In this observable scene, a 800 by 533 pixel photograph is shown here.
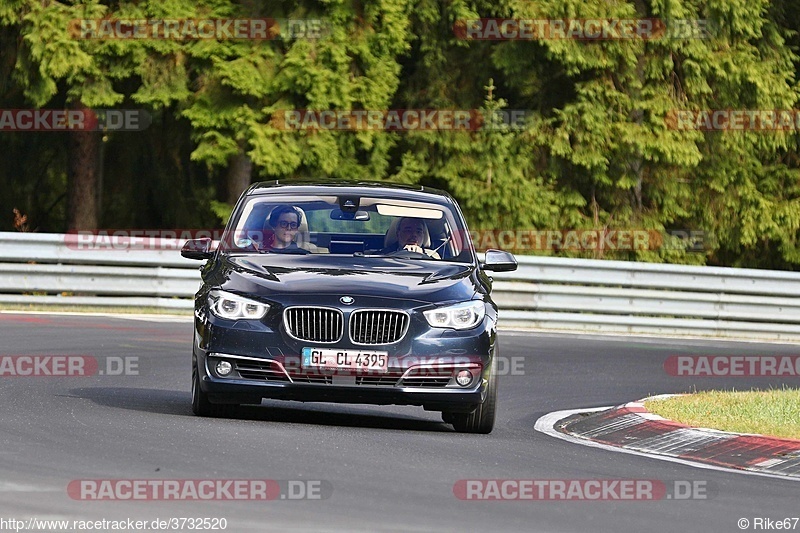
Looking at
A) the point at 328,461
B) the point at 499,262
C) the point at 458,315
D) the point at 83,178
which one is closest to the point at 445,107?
the point at 83,178

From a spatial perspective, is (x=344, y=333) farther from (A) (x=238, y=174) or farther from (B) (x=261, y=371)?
A: (A) (x=238, y=174)

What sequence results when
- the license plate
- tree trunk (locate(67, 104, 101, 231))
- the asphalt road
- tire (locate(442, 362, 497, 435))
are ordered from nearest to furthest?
the asphalt road, the license plate, tire (locate(442, 362, 497, 435)), tree trunk (locate(67, 104, 101, 231))

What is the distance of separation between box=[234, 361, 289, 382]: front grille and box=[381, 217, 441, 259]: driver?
5.12 feet

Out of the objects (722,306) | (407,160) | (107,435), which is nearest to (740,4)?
(407,160)

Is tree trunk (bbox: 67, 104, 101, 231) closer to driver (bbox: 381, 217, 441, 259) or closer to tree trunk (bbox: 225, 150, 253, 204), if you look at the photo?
tree trunk (bbox: 225, 150, 253, 204)

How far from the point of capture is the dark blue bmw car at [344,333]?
36.2ft

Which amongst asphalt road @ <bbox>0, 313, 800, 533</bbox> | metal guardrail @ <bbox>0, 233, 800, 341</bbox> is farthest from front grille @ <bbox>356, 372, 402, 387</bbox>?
metal guardrail @ <bbox>0, 233, 800, 341</bbox>

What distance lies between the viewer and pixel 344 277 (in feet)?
37.6

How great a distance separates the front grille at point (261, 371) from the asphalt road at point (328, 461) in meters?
0.33

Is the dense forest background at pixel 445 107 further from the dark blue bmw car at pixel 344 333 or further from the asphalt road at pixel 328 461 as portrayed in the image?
the dark blue bmw car at pixel 344 333

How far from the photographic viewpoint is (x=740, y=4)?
31.1 metres

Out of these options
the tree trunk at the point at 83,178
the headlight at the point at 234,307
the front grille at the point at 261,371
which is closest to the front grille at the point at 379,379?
the front grille at the point at 261,371

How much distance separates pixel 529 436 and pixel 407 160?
1849 centimetres

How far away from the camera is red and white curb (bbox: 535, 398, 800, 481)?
10.8 m
